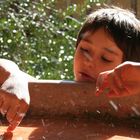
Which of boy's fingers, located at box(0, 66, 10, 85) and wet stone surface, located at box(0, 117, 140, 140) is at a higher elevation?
boy's fingers, located at box(0, 66, 10, 85)

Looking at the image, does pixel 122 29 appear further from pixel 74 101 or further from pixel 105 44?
pixel 74 101

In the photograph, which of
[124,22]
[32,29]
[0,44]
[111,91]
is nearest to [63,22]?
[32,29]

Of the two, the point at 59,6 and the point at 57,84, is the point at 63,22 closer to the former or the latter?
the point at 59,6

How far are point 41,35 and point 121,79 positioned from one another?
1.65 meters

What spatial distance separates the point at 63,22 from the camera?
2.59 m

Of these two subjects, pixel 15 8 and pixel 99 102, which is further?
pixel 15 8

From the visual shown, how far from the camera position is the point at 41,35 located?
2512mm

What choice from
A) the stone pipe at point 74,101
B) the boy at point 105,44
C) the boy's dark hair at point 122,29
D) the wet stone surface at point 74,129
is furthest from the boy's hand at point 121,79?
the boy's dark hair at point 122,29

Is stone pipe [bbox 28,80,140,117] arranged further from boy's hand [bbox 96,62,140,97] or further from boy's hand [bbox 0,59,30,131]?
boy's hand [bbox 96,62,140,97]

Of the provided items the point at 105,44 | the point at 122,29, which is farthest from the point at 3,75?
the point at 122,29

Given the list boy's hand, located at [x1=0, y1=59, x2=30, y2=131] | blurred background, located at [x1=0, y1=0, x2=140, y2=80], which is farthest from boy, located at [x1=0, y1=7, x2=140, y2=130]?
blurred background, located at [x1=0, y1=0, x2=140, y2=80]

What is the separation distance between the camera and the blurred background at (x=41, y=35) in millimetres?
2439

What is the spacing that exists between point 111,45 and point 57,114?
0.42 meters

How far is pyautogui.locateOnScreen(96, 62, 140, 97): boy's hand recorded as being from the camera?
894mm
